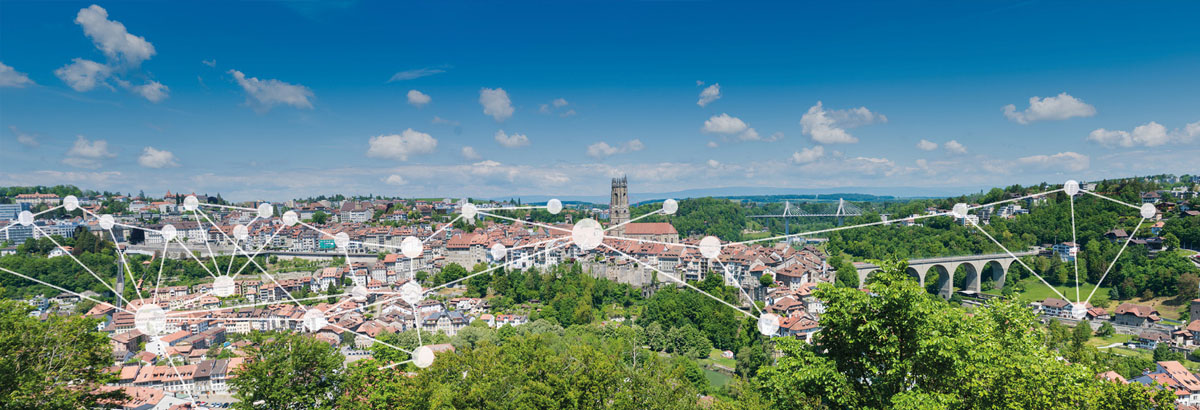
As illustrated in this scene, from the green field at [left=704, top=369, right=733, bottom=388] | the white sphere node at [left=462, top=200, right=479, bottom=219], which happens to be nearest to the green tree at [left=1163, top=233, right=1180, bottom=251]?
the green field at [left=704, top=369, right=733, bottom=388]

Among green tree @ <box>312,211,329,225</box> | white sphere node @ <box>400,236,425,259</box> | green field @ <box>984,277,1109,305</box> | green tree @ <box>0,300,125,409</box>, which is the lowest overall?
green field @ <box>984,277,1109,305</box>

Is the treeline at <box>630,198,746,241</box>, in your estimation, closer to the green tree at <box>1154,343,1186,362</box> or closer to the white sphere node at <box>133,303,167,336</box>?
the green tree at <box>1154,343,1186,362</box>

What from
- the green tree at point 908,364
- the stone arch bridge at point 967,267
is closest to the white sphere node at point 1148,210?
the green tree at point 908,364

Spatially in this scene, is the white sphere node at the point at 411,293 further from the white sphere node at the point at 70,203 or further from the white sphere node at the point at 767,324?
the white sphere node at the point at 70,203

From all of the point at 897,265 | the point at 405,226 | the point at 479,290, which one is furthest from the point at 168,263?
the point at 897,265

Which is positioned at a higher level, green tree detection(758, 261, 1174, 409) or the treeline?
green tree detection(758, 261, 1174, 409)

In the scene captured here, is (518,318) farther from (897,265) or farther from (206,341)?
(897,265)
